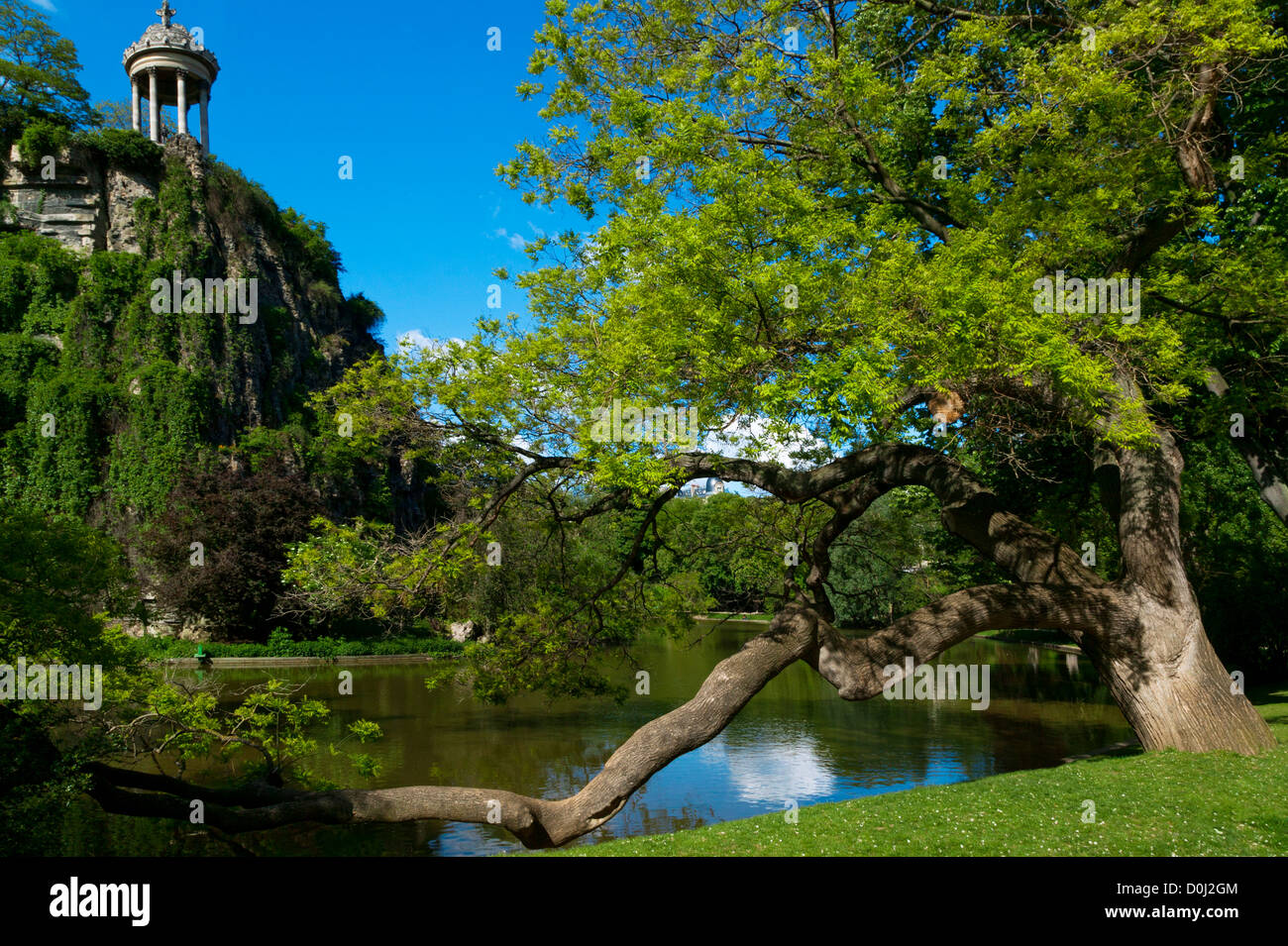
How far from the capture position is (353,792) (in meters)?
8.61

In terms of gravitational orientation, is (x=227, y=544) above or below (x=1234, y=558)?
above

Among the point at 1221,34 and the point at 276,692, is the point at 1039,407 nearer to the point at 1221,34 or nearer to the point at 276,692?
the point at 1221,34

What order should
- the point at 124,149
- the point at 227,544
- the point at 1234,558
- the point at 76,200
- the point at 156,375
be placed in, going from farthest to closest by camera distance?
the point at 124,149 < the point at 76,200 < the point at 156,375 < the point at 227,544 < the point at 1234,558

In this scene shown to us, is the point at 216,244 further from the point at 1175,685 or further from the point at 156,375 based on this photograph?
the point at 1175,685

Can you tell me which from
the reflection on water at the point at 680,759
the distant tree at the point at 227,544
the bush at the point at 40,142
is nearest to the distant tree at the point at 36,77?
the bush at the point at 40,142

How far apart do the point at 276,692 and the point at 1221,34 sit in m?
13.6

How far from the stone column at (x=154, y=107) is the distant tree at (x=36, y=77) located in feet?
10.1

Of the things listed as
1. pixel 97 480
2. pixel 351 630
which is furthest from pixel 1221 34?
pixel 97 480

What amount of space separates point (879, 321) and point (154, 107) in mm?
46523

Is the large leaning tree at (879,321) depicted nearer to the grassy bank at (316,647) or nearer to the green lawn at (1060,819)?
the green lawn at (1060,819)

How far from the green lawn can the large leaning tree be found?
1097mm

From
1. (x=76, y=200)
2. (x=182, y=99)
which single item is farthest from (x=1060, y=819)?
(x=182, y=99)

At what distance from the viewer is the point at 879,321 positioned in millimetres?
7801
